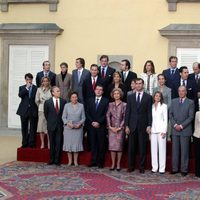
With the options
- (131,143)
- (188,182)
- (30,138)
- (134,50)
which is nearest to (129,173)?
(131,143)

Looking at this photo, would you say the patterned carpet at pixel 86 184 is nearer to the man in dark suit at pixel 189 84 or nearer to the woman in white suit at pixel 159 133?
the woman in white suit at pixel 159 133

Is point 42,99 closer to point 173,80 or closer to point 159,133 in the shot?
point 159,133

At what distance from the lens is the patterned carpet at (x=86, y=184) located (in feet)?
27.7

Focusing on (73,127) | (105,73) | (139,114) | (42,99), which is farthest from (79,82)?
(139,114)

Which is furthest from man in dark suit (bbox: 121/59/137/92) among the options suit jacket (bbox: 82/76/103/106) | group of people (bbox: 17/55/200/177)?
suit jacket (bbox: 82/76/103/106)

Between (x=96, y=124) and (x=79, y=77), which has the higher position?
(x=79, y=77)

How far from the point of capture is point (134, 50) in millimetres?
14930

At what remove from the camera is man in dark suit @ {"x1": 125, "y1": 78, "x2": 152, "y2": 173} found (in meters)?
10.6

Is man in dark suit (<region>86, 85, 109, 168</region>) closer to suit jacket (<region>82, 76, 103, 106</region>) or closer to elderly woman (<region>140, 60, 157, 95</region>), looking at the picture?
suit jacket (<region>82, 76, 103, 106</region>)

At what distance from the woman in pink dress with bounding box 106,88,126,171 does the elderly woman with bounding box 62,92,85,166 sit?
0.65 meters

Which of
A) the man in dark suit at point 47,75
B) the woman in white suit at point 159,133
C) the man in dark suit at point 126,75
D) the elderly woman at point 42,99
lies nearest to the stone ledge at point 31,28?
the man in dark suit at point 47,75

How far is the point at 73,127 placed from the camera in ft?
36.3

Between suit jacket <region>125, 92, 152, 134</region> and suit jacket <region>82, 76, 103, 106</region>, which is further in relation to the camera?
suit jacket <region>82, 76, 103, 106</region>

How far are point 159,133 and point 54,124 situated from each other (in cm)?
231
